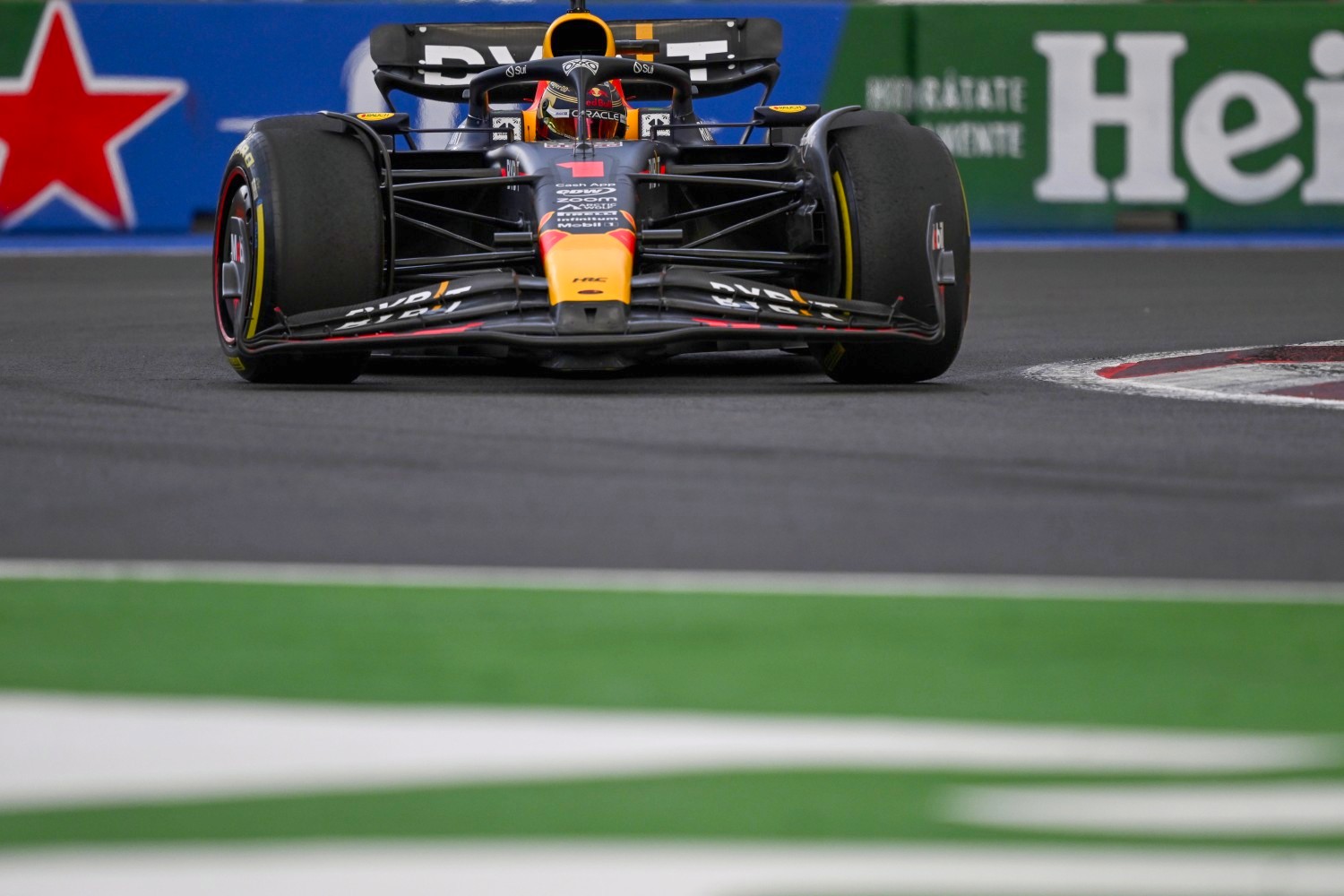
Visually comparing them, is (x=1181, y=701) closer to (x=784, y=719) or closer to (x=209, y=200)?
(x=784, y=719)

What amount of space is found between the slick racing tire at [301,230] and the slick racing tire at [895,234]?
1618 mm

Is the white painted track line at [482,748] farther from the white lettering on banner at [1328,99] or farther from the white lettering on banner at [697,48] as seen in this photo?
the white lettering on banner at [1328,99]

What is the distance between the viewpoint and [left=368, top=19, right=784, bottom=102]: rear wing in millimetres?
9539

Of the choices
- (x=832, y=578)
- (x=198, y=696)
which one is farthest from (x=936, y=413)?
(x=198, y=696)

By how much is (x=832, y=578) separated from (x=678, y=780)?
1298 mm

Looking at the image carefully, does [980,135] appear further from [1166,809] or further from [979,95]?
[1166,809]

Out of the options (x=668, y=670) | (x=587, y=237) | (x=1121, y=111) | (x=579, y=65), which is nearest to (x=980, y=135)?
(x=1121, y=111)

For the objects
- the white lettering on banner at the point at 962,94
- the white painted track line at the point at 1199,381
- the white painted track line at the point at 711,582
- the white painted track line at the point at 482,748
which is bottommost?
the white lettering on banner at the point at 962,94

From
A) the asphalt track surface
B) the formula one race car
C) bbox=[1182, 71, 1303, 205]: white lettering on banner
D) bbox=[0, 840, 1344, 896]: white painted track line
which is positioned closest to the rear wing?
the formula one race car

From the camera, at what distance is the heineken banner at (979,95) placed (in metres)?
18.3

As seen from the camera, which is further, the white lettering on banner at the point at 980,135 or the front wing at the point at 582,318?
the white lettering on banner at the point at 980,135

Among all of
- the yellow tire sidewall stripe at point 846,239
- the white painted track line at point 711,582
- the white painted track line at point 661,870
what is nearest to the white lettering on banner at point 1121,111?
the yellow tire sidewall stripe at point 846,239

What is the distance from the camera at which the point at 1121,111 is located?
1844 cm

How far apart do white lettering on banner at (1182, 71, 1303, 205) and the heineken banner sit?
0.02 m
